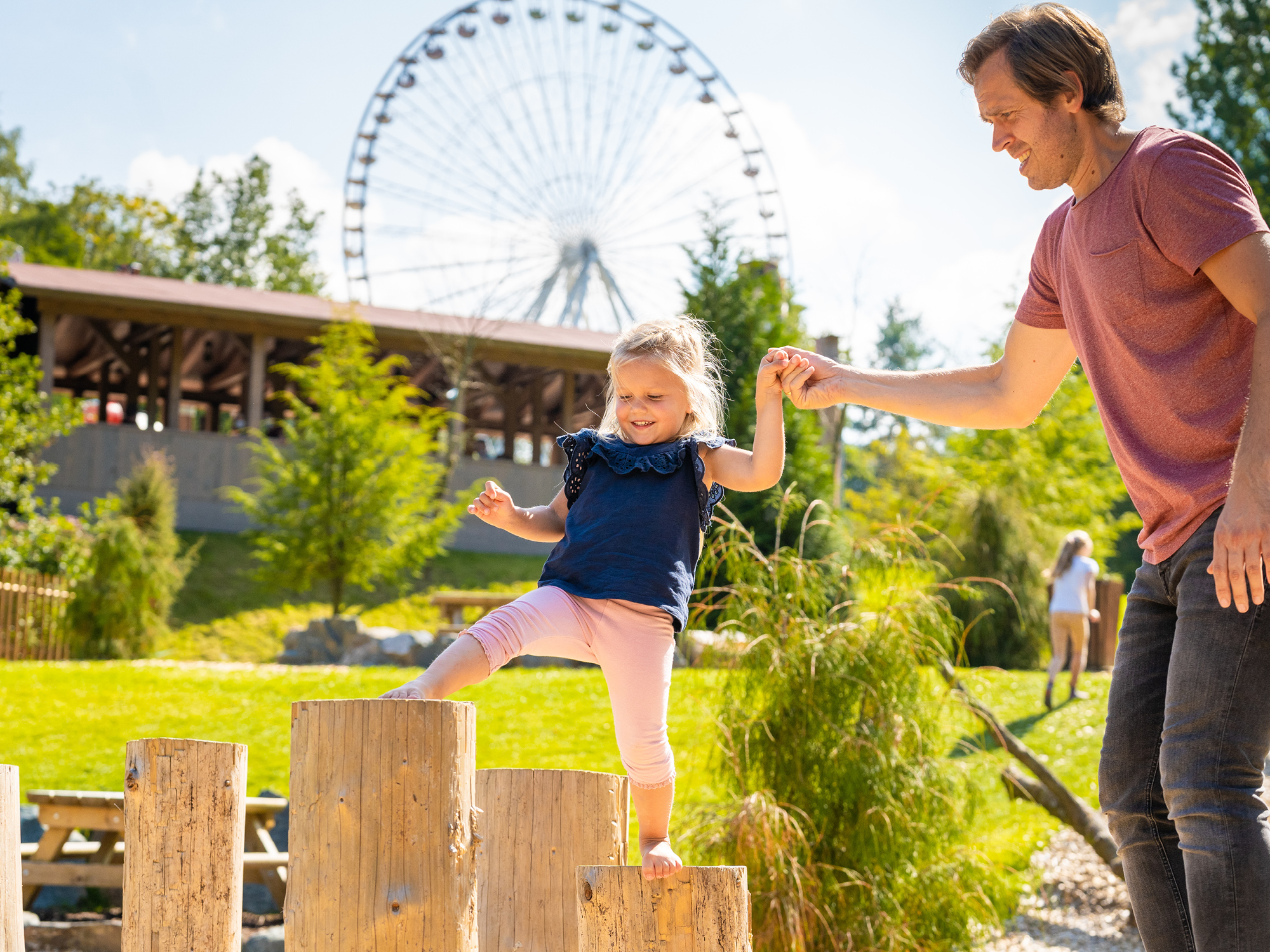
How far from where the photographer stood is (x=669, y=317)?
3.02 m

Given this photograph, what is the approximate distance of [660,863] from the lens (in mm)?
2150

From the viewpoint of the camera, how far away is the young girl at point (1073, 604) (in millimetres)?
10219

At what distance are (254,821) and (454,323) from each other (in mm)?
17217

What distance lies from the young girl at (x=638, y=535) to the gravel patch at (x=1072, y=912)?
322 centimetres

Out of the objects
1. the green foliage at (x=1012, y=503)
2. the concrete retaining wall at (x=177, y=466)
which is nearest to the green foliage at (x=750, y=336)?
the green foliage at (x=1012, y=503)

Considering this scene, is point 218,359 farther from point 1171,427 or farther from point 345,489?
point 1171,427

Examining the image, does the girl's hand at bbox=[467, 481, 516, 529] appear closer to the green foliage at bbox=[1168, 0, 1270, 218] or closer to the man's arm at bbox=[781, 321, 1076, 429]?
the man's arm at bbox=[781, 321, 1076, 429]

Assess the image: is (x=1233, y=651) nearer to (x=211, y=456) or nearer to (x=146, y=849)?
(x=146, y=849)

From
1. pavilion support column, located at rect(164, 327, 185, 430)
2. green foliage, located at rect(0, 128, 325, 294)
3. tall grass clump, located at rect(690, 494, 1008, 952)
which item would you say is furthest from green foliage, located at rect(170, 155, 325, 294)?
tall grass clump, located at rect(690, 494, 1008, 952)

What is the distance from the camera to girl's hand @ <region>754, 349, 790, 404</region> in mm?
2674

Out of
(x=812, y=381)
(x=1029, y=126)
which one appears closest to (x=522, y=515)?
(x=812, y=381)

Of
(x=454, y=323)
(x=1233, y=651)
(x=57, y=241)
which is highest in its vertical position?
(x=57, y=241)

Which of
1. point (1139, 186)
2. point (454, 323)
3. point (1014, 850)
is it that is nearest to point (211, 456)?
point (454, 323)

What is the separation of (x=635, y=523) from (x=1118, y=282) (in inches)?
A: 44.4
